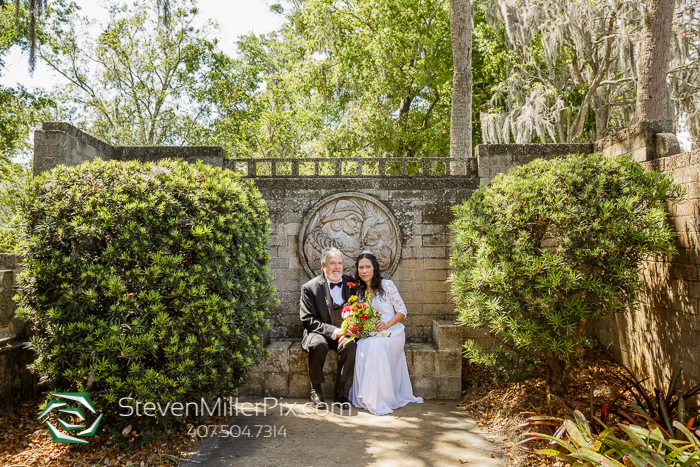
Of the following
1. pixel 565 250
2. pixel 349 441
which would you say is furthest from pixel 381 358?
pixel 565 250

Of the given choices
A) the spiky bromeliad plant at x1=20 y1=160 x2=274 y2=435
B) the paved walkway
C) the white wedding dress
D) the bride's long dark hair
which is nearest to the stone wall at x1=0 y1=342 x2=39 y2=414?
the spiky bromeliad plant at x1=20 y1=160 x2=274 y2=435

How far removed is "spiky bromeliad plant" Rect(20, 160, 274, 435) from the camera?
3230 mm

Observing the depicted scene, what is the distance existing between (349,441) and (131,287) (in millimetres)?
2267

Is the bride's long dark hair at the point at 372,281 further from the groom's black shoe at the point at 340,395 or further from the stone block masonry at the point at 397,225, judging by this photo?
the groom's black shoe at the point at 340,395

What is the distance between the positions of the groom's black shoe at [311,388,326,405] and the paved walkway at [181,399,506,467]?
0.60 feet

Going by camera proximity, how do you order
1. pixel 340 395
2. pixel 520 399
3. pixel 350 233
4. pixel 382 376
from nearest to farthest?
pixel 520 399, pixel 382 376, pixel 340 395, pixel 350 233

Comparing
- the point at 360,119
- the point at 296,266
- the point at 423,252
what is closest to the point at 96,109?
the point at 360,119

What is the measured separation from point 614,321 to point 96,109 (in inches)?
708

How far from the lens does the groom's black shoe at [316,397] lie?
477cm

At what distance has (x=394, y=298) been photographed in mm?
5258

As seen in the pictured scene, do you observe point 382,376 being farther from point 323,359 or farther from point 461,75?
point 461,75

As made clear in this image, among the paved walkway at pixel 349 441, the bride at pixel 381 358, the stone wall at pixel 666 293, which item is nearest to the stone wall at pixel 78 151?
the bride at pixel 381 358

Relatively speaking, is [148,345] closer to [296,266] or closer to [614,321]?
[296,266]

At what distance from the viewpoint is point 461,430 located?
4.16 m
